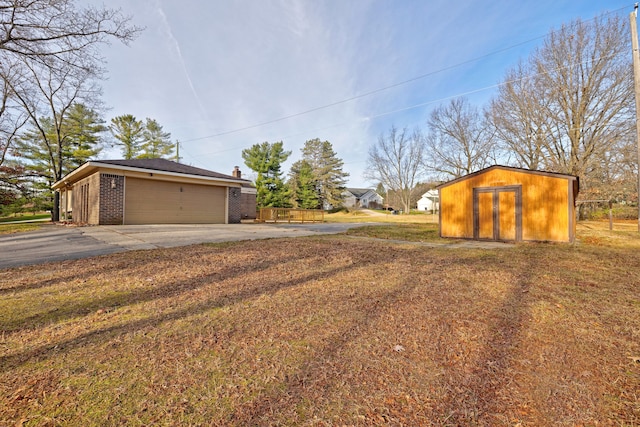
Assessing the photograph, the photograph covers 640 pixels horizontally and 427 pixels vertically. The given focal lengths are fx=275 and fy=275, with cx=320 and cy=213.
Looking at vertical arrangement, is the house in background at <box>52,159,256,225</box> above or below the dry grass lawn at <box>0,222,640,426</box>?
above

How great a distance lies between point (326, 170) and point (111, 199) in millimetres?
28047

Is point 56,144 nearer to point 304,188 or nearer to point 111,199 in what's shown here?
point 111,199

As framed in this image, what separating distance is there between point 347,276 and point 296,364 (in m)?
2.24

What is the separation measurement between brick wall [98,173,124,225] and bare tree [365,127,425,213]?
31.6 meters

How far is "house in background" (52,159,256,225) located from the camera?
36.6 feet

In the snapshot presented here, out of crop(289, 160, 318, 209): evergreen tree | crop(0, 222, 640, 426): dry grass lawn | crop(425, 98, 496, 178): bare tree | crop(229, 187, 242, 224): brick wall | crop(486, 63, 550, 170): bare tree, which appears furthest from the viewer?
crop(289, 160, 318, 209): evergreen tree

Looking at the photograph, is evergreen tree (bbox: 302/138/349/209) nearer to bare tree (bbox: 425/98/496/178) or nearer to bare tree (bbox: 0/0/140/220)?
bare tree (bbox: 425/98/496/178)

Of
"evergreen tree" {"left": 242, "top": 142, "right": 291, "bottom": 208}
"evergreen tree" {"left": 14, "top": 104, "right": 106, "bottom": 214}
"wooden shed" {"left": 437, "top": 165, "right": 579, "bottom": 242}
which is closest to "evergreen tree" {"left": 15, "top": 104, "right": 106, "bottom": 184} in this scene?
"evergreen tree" {"left": 14, "top": 104, "right": 106, "bottom": 214}

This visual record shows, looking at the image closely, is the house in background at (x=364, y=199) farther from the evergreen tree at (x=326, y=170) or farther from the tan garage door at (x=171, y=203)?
the tan garage door at (x=171, y=203)

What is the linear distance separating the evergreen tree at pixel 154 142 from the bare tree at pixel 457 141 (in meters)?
27.6

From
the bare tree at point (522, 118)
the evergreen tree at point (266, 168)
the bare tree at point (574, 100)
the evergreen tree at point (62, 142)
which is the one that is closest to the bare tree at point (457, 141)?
the bare tree at point (522, 118)

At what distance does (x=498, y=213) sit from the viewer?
8938 millimetres

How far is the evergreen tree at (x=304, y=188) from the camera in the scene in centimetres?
3534

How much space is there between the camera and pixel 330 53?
14.2 metres
